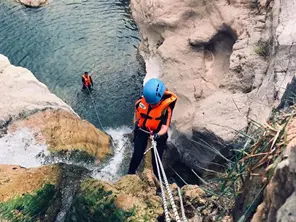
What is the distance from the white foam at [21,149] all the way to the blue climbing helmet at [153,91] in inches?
123

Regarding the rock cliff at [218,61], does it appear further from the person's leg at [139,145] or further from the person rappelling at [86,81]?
the person rappelling at [86,81]

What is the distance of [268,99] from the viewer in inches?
299

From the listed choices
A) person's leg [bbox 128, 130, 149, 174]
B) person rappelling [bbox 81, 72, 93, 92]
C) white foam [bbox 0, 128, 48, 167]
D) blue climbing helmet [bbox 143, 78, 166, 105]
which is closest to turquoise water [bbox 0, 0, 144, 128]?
person rappelling [bbox 81, 72, 93, 92]

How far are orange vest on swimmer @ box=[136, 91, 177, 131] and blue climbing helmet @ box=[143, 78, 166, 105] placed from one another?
0.20 metres

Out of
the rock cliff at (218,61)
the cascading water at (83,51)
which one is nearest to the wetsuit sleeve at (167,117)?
the rock cliff at (218,61)

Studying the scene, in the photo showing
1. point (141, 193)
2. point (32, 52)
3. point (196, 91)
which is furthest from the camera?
point (32, 52)

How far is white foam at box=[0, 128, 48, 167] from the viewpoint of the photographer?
9000 millimetres

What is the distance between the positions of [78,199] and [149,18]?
812cm

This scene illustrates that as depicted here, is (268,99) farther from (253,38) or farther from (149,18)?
(149,18)

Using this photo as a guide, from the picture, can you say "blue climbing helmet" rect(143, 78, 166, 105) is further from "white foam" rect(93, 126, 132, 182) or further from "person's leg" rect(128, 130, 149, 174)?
"white foam" rect(93, 126, 132, 182)

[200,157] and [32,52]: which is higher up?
[200,157]

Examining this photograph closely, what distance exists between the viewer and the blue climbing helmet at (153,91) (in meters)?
7.29

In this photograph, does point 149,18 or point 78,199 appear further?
point 149,18

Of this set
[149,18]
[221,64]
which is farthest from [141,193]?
[149,18]
